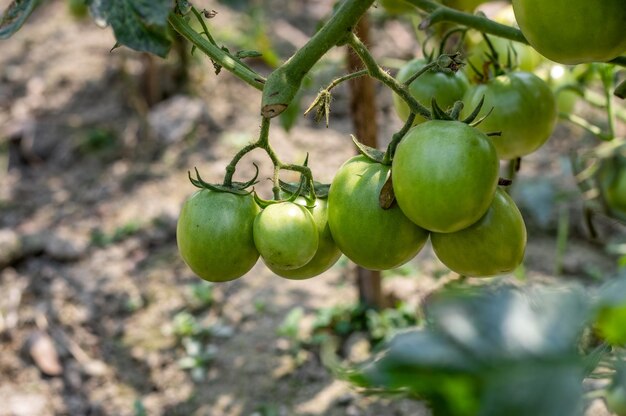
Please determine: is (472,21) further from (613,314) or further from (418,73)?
(613,314)

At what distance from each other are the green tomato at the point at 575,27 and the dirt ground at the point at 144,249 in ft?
4.10

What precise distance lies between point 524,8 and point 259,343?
5.44ft

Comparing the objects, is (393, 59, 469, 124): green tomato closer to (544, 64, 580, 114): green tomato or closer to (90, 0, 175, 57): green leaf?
(90, 0, 175, 57): green leaf

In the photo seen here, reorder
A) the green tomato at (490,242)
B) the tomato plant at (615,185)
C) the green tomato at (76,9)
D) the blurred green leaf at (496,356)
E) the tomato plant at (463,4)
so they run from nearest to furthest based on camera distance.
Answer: the blurred green leaf at (496,356), the green tomato at (490,242), the tomato plant at (463,4), the tomato plant at (615,185), the green tomato at (76,9)

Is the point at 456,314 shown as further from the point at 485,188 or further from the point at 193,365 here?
the point at 193,365

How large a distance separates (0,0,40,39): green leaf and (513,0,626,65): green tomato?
566 millimetres

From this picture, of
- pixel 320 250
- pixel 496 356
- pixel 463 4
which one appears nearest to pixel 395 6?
pixel 463 4

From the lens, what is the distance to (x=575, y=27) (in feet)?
2.48

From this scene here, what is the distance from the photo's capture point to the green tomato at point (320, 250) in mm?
948

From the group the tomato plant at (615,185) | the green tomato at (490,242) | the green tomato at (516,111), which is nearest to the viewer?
the green tomato at (490,242)

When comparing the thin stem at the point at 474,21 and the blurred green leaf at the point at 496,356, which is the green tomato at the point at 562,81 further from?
the blurred green leaf at the point at 496,356

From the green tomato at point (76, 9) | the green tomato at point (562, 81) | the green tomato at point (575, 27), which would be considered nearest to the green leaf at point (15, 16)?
the green tomato at point (575, 27)

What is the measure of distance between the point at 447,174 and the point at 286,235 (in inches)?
8.3

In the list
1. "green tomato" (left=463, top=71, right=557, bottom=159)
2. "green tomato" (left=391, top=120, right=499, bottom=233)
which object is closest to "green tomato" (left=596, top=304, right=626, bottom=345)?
"green tomato" (left=391, top=120, right=499, bottom=233)
